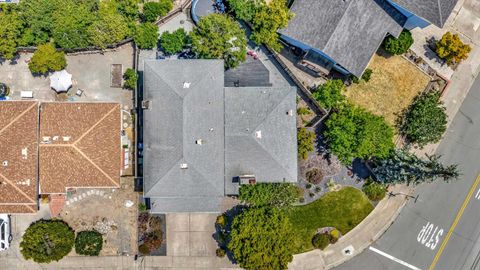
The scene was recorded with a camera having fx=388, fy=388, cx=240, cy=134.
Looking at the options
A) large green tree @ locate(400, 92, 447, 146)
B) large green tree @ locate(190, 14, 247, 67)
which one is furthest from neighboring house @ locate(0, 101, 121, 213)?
large green tree @ locate(400, 92, 447, 146)

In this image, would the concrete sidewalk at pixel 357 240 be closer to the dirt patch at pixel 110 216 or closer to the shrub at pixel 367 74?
the shrub at pixel 367 74

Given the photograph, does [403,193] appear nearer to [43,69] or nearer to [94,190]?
[94,190]

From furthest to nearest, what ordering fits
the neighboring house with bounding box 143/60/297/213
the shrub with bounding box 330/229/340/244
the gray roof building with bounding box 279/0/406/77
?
the shrub with bounding box 330/229/340/244 < the gray roof building with bounding box 279/0/406/77 < the neighboring house with bounding box 143/60/297/213

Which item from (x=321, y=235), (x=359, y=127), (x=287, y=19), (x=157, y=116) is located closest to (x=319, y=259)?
(x=321, y=235)

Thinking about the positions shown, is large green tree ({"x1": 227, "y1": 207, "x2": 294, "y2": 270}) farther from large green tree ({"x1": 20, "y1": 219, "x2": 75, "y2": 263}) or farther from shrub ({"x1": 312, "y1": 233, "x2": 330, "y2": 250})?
large green tree ({"x1": 20, "y1": 219, "x2": 75, "y2": 263})

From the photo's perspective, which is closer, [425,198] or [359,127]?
[359,127]

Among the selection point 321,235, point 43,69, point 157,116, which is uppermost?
point 43,69

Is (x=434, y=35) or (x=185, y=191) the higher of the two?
(x=434, y=35)
